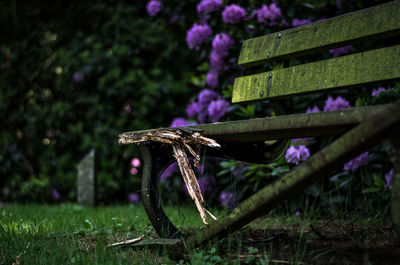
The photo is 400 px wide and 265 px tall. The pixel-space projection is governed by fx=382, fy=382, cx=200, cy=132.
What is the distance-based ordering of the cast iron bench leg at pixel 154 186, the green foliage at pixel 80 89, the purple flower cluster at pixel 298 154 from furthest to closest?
the green foliage at pixel 80 89
the purple flower cluster at pixel 298 154
the cast iron bench leg at pixel 154 186

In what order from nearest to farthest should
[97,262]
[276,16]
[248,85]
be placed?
[97,262], [248,85], [276,16]

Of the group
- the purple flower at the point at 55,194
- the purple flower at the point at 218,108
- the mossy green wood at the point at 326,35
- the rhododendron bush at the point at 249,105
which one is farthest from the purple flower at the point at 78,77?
the mossy green wood at the point at 326,35

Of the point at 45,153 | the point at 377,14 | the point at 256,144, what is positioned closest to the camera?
the point at 377,14

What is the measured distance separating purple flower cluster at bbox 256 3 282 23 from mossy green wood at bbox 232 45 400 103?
3.23ft

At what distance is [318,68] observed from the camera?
163cm

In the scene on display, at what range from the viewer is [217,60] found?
9.73 feet

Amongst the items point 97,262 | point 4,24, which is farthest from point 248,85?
point 4,24

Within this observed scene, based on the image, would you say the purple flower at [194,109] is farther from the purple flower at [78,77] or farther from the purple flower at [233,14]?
the purple flower at [78,77]

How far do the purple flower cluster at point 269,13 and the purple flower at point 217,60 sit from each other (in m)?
0.40

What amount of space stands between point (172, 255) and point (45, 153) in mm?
3329

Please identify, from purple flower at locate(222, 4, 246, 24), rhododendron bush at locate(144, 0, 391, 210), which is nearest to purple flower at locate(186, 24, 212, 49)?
rhododendron bush at locate(144, 0, 391, 210)

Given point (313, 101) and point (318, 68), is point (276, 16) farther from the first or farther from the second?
point (318, 68)

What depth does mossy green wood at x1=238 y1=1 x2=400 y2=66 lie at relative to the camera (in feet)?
4.87

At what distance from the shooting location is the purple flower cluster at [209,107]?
293cm
